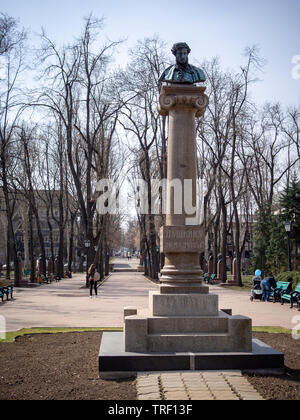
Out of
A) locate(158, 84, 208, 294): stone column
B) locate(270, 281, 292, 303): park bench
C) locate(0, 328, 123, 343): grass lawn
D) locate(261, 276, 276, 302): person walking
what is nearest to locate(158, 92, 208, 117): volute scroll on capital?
locate(158, 84, 208, 294): stone column

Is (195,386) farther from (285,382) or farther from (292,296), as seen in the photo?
(292,296)

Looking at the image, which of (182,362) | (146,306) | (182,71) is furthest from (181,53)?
(146,306)

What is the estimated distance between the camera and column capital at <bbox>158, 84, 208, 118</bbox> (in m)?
8.76

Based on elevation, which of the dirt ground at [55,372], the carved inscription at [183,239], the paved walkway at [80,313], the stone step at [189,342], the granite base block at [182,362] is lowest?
the paved walkway at [80,313]

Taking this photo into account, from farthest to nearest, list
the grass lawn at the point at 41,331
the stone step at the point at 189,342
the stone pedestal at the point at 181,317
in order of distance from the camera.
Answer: the grass lawn at the point at 41,331 → the stone step at the point at 189,342 → the stone pedestal at the point at 181,317

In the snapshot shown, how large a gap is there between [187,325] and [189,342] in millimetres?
365

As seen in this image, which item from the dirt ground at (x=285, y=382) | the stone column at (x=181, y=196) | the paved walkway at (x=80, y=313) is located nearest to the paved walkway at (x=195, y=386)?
the dirt ground at (x=285, y=382)

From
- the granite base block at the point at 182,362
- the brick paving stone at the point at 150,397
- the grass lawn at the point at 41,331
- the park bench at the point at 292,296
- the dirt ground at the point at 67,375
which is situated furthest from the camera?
the park bench at the point at 292,296

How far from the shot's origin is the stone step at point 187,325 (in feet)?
24.7

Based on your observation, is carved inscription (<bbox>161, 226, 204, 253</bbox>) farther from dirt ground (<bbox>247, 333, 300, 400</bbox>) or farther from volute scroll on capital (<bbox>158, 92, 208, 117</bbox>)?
dirt ground (<bbox>247, 333, 300, 400</bbox>)

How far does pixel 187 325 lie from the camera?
7.58m

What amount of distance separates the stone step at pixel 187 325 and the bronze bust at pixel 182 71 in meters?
4.72

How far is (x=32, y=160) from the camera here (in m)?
36.1

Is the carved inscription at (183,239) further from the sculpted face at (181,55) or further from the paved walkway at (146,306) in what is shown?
the sculpted face at (181,55)
